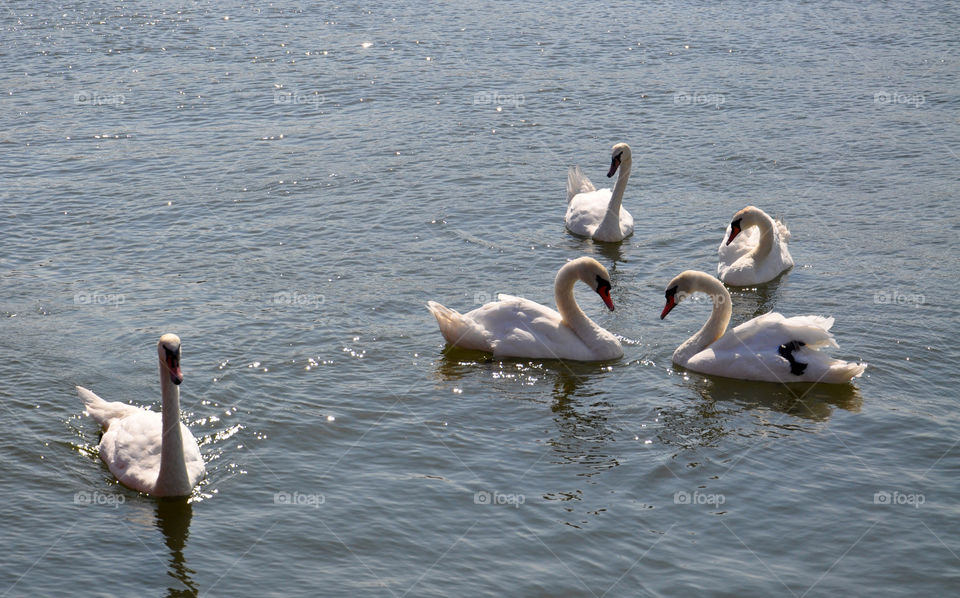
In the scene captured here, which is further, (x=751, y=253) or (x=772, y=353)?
(x=751, y=253)

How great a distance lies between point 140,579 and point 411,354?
17.0ft

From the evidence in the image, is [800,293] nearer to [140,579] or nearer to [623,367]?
[623,367]

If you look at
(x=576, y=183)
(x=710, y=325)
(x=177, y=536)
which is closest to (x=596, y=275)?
(x=710, y=325)

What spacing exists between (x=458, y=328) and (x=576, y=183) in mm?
6062

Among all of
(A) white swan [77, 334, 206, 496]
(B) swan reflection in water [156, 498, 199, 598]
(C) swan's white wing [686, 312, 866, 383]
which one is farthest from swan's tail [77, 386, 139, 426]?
(C) swan's white wing [686, 312, 866, 383]

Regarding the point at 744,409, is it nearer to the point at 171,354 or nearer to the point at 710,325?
the point at 710,325

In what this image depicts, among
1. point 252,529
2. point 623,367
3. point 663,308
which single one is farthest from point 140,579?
point 663,308

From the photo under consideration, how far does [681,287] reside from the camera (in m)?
14.6

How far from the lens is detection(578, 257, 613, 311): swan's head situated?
1451 centimetres

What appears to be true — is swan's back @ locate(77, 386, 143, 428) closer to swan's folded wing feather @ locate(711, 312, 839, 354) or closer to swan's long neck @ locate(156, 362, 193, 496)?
swan's long neck @ locate(156, 362, 193, 496)

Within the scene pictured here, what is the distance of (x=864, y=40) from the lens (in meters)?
28.8

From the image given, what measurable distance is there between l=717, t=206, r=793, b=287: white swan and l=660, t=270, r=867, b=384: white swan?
101 inches

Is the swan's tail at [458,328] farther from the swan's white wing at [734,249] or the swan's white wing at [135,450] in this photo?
the swan's white wing at [734,249]

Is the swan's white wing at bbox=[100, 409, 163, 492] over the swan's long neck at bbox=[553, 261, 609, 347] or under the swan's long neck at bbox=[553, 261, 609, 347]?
under
